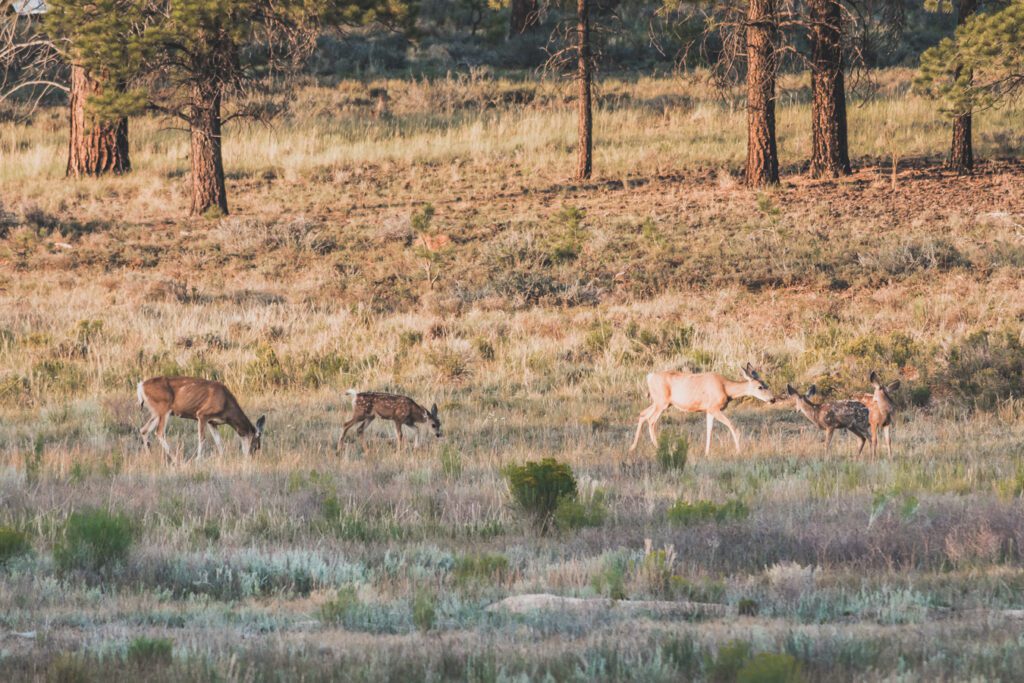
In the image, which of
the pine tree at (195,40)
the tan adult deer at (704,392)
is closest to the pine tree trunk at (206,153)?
the pine tree at (195,40)

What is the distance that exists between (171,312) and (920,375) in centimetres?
1188

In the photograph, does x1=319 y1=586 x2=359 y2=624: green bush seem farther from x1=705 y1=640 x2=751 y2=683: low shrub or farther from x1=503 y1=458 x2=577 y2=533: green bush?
x1=503 y1=458 x2=577 y2=533: green bush

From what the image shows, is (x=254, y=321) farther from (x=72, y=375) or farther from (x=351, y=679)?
(x=351, y=679)

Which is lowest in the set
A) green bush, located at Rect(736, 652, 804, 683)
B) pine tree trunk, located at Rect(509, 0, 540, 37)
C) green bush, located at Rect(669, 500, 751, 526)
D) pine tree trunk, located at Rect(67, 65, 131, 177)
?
green bush, located at Rect(669, 500, 751, 526)

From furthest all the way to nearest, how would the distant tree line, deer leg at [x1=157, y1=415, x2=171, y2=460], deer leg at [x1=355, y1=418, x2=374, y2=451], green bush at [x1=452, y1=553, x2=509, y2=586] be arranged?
1. the distant tree line
2. deer leg at [x1=355, y1=418, x2=374, y2=451]
3. deer leg at [x1=157, y1=415, x2=171, y2=460]
4. green bush at [x1=452, y1=553, x2=509, y2=586]

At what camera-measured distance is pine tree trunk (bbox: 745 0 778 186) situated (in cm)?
2717

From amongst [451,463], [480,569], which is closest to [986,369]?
[451,463]

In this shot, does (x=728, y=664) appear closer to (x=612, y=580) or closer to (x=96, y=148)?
(x=612, y=580)

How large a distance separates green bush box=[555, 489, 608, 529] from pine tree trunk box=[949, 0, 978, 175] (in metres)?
21.5

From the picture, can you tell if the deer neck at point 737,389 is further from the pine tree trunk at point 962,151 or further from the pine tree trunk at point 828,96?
the pine tree trunk at point 962,151

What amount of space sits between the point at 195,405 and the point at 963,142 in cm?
2124

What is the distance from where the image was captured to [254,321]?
20.1 m

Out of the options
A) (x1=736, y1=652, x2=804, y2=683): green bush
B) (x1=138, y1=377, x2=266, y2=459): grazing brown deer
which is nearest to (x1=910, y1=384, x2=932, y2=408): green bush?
(x1=138, y1=377, x2=266, y2=459): grazing brown deer

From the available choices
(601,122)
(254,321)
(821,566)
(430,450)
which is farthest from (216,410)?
(601,122)
